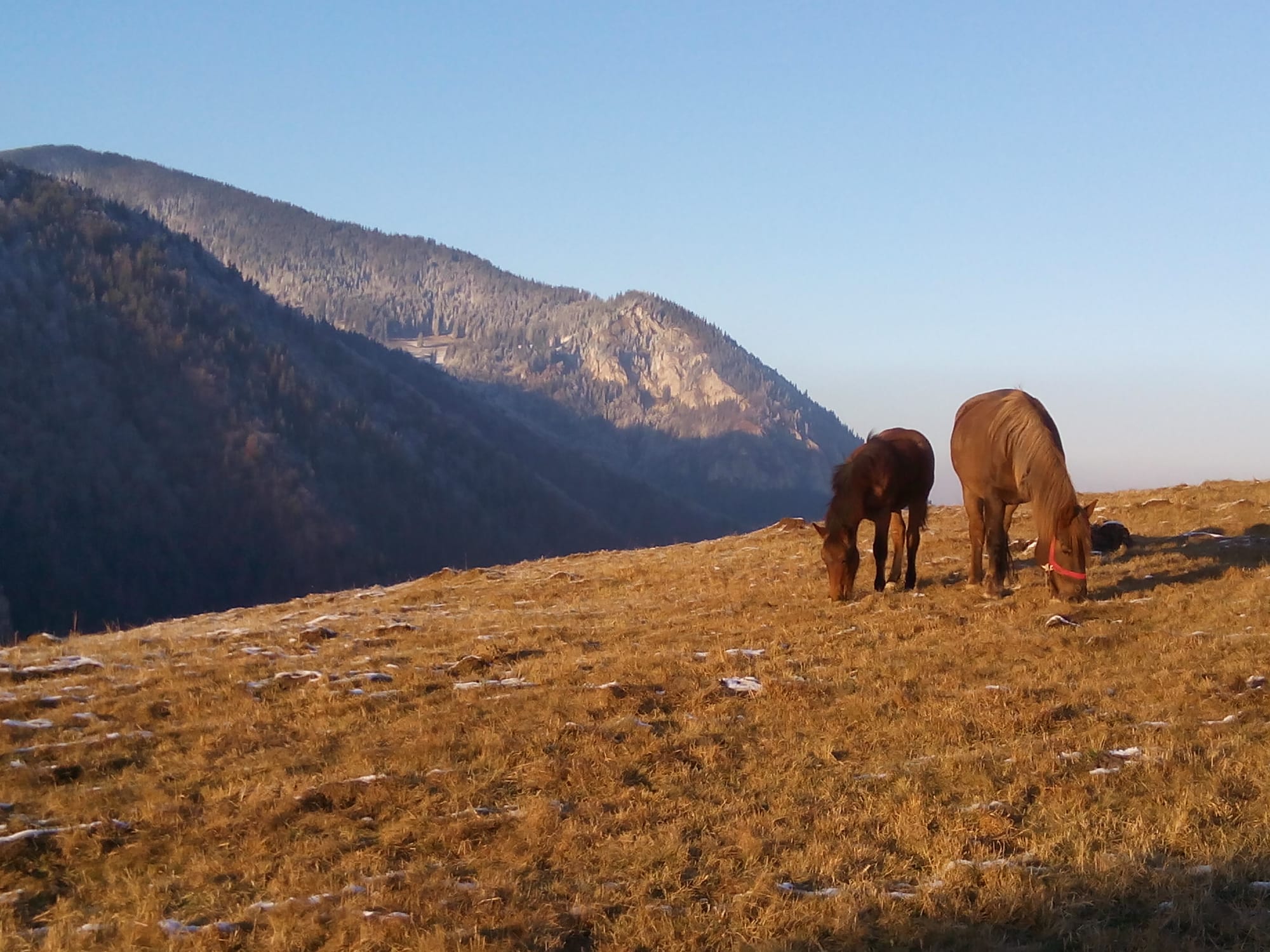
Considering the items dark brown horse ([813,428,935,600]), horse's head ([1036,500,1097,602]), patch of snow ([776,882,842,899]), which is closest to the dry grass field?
patch of snow ([776,882,842,899])

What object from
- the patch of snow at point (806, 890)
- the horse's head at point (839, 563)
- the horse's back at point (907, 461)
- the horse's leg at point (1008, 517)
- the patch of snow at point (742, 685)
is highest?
the horse's back at point (907, 461)

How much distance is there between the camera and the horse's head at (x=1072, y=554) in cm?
1267

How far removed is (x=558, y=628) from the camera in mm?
13883

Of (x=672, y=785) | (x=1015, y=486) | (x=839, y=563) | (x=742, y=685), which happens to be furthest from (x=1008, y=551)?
(x=672, y=785)

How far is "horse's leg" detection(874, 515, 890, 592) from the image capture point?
50.1 ft

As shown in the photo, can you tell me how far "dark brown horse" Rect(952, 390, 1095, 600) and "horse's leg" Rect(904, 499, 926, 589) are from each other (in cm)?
91

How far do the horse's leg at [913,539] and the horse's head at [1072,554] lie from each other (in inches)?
111

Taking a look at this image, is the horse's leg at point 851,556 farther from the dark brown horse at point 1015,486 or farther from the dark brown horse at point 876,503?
the dark brown horse at point 1015,486

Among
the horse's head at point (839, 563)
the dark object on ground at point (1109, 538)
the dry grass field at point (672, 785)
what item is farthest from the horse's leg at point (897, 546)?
the dark object on ground at point (1109, 538)

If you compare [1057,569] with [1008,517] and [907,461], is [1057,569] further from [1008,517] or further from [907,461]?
[907,461]

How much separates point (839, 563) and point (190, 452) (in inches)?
5316

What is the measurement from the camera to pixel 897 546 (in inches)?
643

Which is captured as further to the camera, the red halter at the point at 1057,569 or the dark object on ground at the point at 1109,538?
the dark object on ground at the point at 1109,538

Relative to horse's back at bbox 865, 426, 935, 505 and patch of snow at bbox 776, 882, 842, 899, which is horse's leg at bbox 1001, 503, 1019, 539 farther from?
patch of snow at bbox 776, 882, 842, 899
